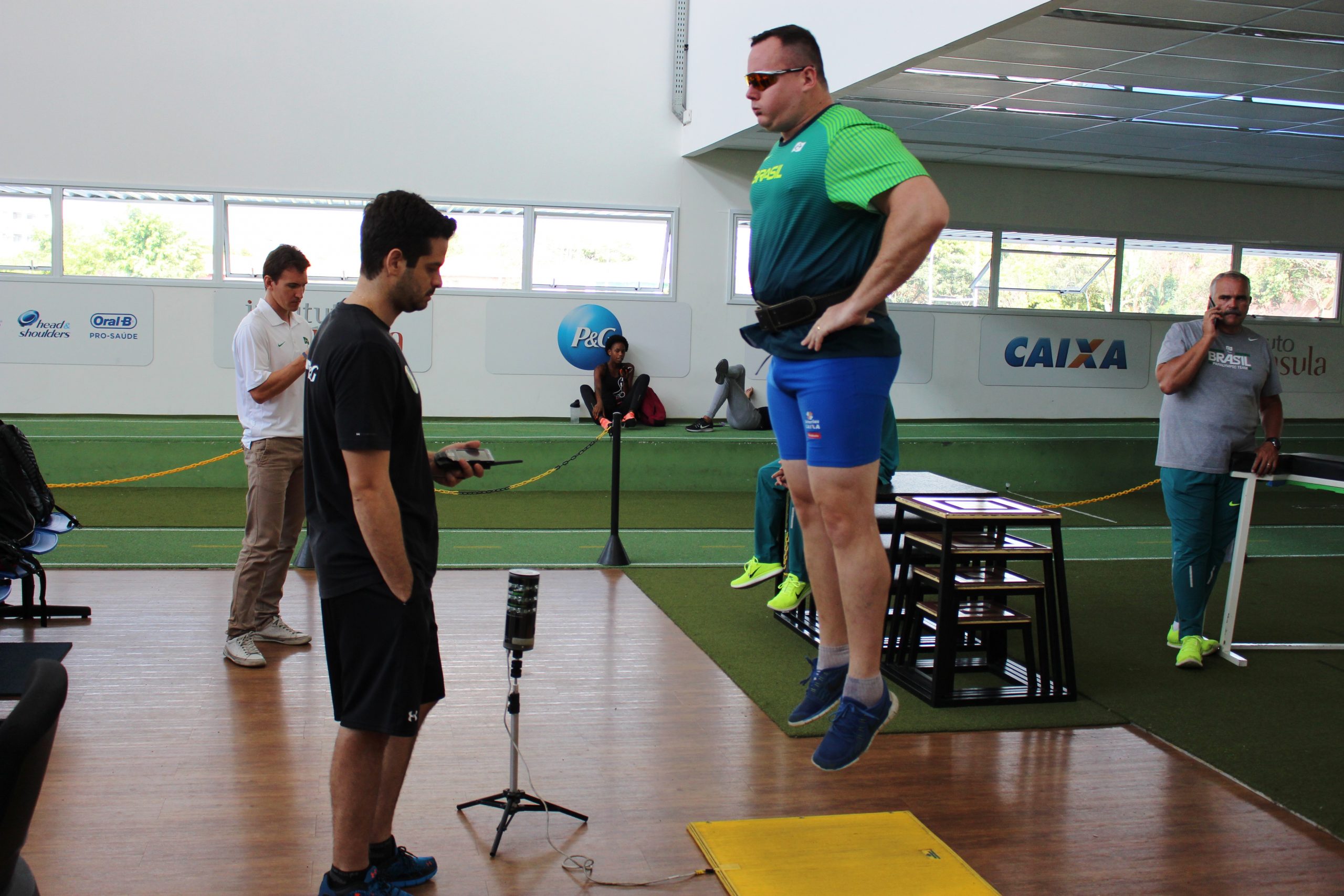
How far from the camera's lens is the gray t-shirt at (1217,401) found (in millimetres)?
4758

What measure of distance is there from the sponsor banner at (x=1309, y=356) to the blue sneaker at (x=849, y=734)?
13.0 m

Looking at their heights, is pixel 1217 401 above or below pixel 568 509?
above

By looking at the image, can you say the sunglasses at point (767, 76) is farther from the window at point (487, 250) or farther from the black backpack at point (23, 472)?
the window at point (487, 250)

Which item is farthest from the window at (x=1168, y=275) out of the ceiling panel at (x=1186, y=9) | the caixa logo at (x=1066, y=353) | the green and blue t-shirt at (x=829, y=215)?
the green and blue t-shirt at (x=829, y=215)

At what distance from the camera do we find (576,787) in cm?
332

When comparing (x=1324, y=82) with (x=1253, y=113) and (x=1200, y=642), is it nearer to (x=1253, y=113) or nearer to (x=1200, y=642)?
(x=1253, y=113)

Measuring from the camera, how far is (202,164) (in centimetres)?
1057

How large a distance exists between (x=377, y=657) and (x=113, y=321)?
984cm

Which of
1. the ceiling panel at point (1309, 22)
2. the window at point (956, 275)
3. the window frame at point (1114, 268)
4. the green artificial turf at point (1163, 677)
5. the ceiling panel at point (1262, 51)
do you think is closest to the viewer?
the green artificial turf at point (1163, 677)

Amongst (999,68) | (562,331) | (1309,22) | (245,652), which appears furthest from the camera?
(562,331)

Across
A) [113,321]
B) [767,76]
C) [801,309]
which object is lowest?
[113,321]

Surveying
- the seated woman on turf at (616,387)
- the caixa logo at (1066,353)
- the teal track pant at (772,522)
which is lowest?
the teal track pant at (772,522)

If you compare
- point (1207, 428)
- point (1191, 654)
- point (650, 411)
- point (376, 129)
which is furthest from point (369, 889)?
point (376, 129)

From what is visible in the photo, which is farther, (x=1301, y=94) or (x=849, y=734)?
(x=1301, y=94)
